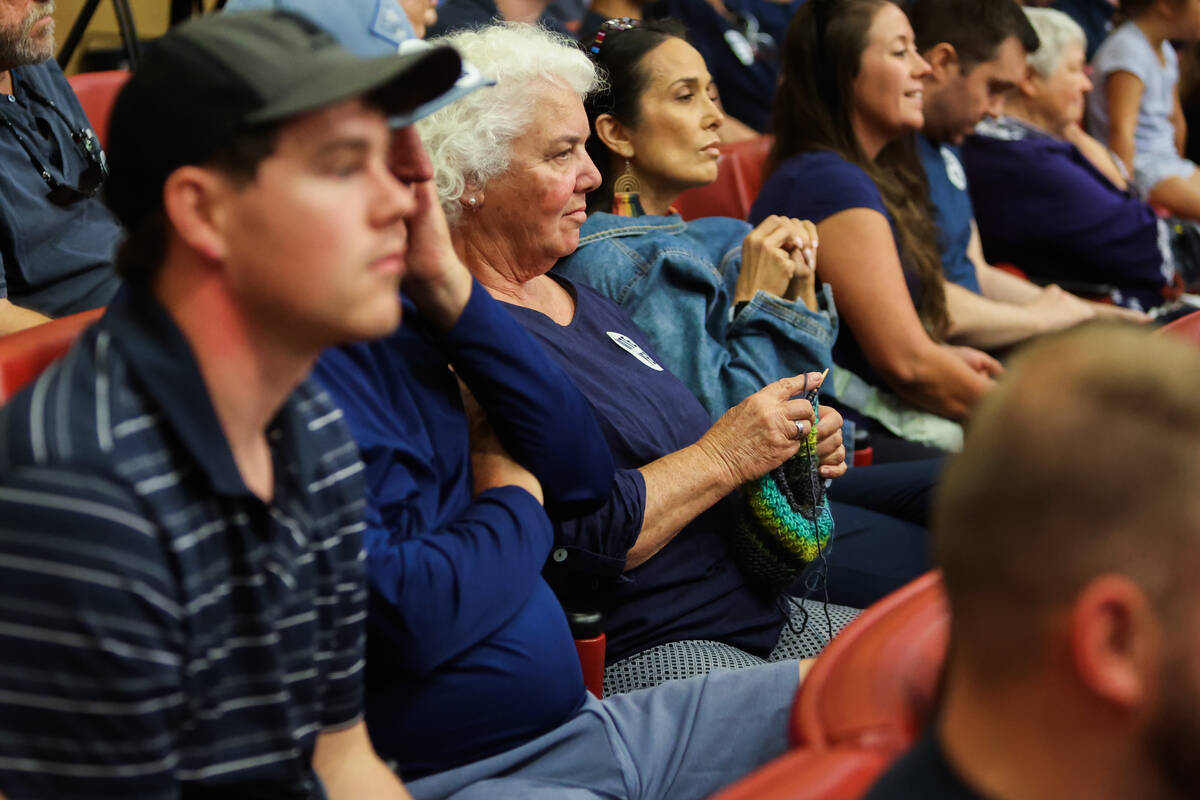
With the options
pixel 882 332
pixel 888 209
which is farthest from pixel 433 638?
pixel 888 209

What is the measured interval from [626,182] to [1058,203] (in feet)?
5.64

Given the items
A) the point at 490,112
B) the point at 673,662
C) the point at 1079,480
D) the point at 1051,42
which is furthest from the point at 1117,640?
the point at 1051,42

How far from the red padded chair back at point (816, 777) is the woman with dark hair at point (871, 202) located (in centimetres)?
173

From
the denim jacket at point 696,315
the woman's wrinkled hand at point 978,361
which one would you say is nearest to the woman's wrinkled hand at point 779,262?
the denim jacket at point 696,315

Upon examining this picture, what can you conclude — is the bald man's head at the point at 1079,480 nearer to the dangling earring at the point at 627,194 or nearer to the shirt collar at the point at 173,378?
the shirt collar at the point at 173,378

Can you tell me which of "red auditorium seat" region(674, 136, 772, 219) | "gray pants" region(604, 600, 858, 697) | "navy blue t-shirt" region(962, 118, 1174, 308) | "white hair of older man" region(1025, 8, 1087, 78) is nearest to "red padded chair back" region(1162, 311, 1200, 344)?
"gray pants" region(604, 600, 858, 697)

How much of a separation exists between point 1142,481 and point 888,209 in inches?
82.5

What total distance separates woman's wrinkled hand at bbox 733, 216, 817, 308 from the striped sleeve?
147cm

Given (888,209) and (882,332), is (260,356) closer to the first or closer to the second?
(882,332)

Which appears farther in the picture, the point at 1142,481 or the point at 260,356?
the point at 260,356

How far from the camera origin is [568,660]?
1.33m

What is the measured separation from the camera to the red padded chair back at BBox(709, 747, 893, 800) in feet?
2.79

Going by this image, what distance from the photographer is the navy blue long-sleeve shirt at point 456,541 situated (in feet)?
3.98

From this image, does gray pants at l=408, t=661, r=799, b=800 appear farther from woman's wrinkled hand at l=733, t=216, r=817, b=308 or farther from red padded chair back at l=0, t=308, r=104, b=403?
woman's wrinkled hand at l=733, t=216, r=817, b=308
